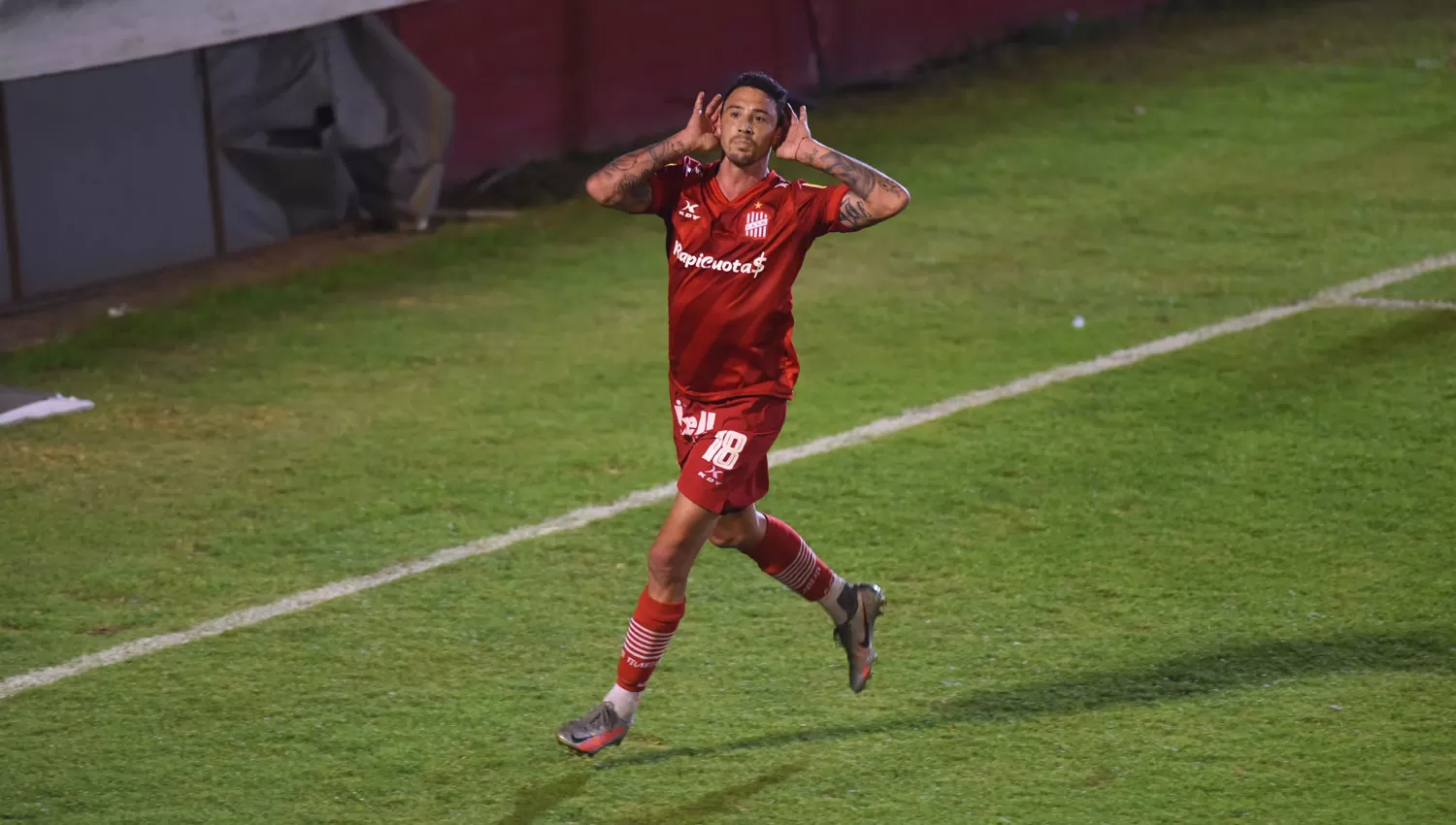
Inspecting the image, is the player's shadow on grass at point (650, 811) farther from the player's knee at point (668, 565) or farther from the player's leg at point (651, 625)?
the player's knee at point (668, 565)

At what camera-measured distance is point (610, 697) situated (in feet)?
17.6

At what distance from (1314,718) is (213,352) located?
6.31 meters

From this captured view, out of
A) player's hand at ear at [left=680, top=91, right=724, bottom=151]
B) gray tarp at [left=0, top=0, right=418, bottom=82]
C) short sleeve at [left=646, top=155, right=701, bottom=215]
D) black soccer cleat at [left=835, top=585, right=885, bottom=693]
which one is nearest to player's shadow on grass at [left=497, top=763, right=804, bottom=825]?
black soccer cleat at [left=835, top=585, right=885, bottom=693]

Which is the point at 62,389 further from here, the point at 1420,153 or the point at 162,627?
the point at 1420,153

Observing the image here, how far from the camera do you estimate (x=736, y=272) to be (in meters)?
5.36

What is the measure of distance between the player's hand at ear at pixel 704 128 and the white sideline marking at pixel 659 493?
2.32 m

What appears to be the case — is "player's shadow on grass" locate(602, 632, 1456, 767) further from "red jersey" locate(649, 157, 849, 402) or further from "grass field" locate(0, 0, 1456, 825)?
"red jersey" locate(649, 157, 849, 402)

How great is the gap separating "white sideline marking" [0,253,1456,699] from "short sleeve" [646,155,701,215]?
2074mm

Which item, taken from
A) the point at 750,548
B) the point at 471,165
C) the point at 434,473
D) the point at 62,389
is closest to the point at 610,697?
the point at 750,548

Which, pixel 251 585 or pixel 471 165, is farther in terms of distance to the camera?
pixel 471 165

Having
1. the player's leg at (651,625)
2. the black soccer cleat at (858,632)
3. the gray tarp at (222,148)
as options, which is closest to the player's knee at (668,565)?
the player's leg at (651,625)

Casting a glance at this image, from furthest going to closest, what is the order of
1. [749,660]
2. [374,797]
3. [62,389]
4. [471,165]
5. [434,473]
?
[471,165], [62,389], [434,473], [749,660], [374,797]

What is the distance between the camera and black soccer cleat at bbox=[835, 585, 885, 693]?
19.0 ft

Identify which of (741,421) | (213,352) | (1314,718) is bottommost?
(213,352)
